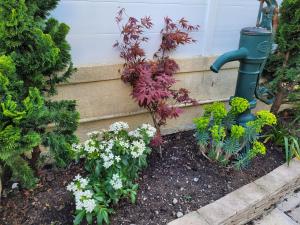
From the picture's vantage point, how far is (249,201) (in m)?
2.25

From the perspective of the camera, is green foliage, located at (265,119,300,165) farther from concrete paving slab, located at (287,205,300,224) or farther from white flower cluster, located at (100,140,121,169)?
white flower cluster, located at (100,140,121,169)

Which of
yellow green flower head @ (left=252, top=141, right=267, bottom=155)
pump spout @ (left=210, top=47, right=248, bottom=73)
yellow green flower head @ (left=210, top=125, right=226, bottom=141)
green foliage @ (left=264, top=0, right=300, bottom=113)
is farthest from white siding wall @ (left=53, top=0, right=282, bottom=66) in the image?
yellow green flower head @ (left=252, top=141, right=267, bottom=155)

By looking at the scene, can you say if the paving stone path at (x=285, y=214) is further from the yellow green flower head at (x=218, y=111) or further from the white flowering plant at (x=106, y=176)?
the white flowering plant at (x=106, y=176)

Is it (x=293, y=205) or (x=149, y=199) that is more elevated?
(x=149, y=199)

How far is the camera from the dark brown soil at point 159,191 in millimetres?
2031

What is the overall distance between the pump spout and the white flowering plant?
2.47 ft

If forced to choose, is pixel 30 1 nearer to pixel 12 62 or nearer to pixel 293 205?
pixel 12 62

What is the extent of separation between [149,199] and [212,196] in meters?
0.50

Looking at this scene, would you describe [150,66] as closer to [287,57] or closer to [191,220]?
[191,220]

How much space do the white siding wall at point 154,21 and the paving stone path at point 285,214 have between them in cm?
167

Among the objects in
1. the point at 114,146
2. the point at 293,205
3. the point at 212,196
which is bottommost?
the point at 293,205

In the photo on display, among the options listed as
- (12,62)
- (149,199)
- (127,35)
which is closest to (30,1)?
(12,62)

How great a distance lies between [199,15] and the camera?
2957mm

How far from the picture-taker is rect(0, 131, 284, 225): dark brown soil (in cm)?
203
